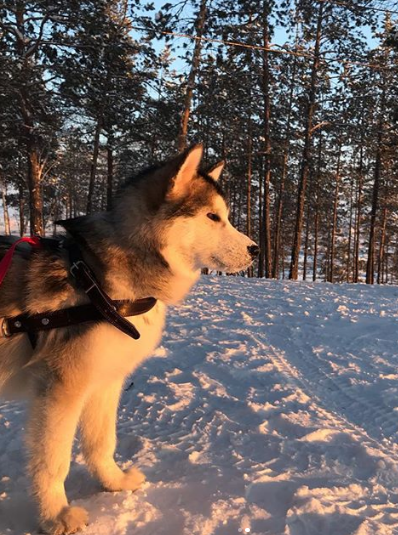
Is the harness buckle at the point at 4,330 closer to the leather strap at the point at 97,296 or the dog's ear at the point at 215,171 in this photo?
the leather strap at the point at 97,296

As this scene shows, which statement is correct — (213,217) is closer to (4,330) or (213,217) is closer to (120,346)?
(120,346)

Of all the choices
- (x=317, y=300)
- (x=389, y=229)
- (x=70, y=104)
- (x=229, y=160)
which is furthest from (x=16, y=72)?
(x=389, y=229)

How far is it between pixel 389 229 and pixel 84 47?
35375 mm

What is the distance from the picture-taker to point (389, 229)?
39875 millimetres

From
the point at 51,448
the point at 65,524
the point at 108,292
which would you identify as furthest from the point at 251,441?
the point at 108,292

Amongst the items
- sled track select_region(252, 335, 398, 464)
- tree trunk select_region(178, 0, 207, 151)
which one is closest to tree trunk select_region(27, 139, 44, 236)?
tree trunk select_region(178, 0, 207, 151)

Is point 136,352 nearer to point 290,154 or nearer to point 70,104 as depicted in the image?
point 70,104

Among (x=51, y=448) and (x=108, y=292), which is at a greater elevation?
(x=108, y=292)

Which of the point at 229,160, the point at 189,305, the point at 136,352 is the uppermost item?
the point at 229,160

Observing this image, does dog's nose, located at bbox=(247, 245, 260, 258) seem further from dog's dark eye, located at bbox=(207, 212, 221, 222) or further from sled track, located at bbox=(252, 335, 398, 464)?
sled track, located at bbox=(252, 335, 398, 464)

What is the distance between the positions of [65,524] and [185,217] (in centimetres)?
197

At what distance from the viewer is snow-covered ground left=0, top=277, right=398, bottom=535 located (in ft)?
8.12

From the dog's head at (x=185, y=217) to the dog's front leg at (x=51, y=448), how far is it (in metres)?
1.05

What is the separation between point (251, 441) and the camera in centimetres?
348
